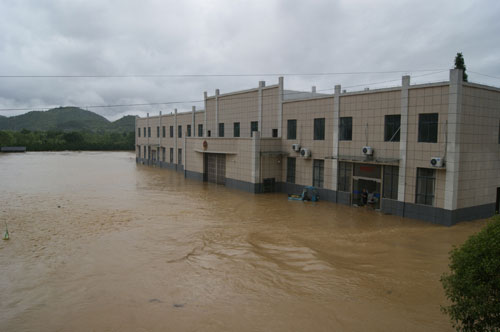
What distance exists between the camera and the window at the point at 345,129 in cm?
2289

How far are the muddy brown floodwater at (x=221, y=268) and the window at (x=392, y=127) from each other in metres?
4.42

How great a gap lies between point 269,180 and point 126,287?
60.5 ft

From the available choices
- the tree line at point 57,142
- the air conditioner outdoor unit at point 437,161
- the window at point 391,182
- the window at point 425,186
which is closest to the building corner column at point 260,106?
the window at point 391,182

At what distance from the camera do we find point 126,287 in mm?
10820

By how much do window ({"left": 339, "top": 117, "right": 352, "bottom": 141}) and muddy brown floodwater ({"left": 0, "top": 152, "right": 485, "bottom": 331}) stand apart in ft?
14.5

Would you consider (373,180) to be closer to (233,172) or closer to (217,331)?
(233,172)

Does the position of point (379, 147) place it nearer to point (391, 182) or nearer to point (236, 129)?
point (391, 182)

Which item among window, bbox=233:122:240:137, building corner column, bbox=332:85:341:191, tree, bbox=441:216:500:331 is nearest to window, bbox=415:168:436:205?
building corner column, bbox=332:85:341:191

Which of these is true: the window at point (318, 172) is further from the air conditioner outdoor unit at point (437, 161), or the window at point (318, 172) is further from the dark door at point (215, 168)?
the dark door at point (215, 168)

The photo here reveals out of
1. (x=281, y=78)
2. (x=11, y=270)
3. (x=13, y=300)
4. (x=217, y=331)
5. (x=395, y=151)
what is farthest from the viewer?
(x=281, y=78)

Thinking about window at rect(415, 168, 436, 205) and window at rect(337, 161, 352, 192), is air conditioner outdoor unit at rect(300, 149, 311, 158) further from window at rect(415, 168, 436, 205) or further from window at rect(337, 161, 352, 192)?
window at rect(415, 168, 436, 205)

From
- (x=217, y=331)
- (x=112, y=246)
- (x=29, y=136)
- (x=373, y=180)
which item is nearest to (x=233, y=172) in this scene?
(x=373, y=180)

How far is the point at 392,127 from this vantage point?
20.4 metres

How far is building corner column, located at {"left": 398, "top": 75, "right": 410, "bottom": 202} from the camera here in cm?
1939
